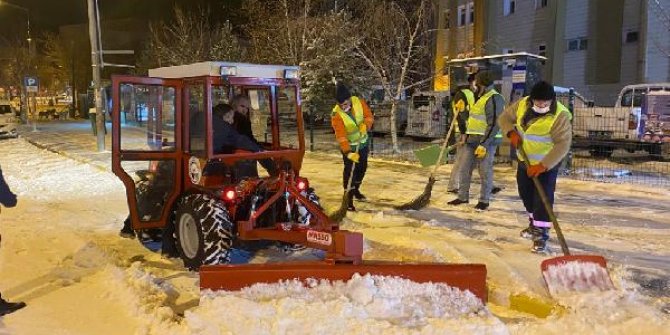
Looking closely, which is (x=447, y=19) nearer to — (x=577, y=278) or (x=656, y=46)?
(x=656, y=46)

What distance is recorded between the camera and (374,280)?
4527 mm

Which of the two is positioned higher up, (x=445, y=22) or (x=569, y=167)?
(x=445, y=22)

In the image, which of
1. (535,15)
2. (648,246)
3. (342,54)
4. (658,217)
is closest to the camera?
(648,246)

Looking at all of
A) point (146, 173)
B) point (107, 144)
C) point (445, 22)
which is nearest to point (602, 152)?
point (146, 173)

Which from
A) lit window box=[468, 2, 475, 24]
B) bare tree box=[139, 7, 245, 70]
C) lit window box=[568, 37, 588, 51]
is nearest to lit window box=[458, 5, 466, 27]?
lit window box=[468, 2, 475, 24]

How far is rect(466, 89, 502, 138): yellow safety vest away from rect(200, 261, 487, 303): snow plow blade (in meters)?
4.21

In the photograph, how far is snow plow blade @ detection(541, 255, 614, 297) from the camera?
4.73 m

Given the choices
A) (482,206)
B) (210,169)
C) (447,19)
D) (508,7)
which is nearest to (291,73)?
(210,169)

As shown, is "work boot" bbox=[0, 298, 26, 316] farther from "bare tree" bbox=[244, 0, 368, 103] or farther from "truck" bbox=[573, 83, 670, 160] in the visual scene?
"bare tree" bbox=[244, 0, 368, 103]

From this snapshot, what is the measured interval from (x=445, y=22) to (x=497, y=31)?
4.49 metres

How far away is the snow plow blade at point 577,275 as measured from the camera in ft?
15.5

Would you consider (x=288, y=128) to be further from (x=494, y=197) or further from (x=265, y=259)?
(x=494, y=197)

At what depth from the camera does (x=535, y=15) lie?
27844 mm

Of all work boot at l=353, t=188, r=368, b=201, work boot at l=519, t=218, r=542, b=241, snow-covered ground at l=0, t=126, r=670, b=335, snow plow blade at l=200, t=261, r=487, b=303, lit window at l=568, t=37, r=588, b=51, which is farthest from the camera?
lit window at l=568, t=37, r=588, b=51
